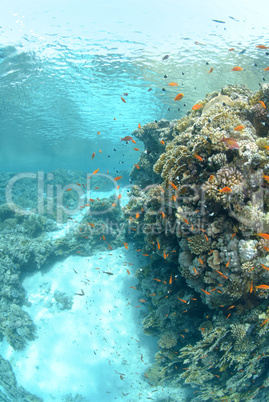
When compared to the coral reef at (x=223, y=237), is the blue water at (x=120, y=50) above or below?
above

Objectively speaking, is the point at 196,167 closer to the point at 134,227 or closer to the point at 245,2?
the point at 134,227

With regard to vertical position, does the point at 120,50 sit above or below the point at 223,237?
above

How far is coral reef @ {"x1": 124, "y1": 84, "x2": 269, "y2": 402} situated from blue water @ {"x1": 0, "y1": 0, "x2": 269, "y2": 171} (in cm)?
534

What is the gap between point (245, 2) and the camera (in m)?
12.1

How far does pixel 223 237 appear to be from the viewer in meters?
4.78

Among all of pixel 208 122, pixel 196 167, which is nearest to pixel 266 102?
pixel 208 122

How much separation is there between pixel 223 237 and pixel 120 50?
16342 millimetres

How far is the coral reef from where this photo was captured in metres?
4.52

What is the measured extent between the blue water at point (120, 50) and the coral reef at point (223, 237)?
5.34m

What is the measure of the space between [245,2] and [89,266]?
1755 centimetres

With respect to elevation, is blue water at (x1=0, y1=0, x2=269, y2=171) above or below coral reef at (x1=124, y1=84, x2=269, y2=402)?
above

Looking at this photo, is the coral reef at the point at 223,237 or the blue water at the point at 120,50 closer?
the coral reef at the point at 223,237

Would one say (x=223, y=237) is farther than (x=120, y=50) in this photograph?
No

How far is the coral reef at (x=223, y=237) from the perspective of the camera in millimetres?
4520
